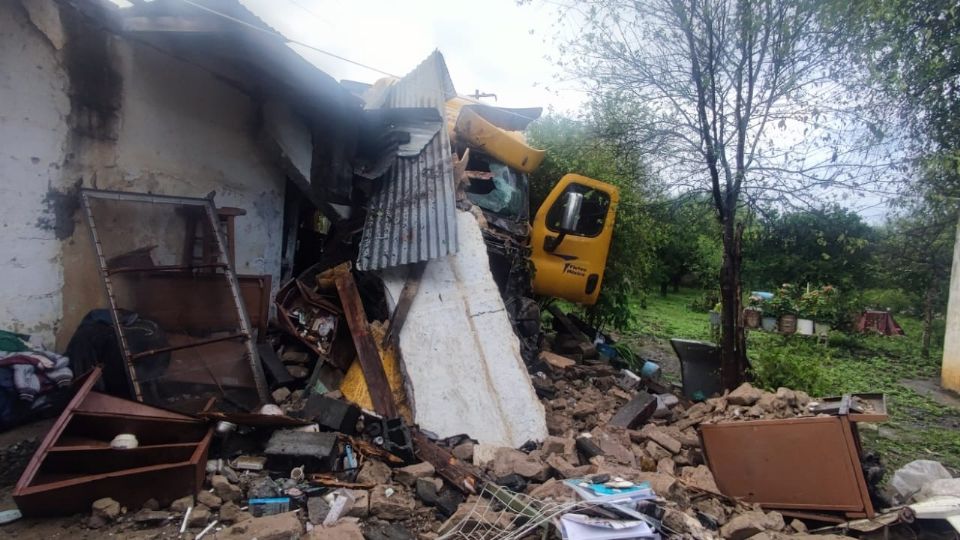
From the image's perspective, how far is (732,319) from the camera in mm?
6289

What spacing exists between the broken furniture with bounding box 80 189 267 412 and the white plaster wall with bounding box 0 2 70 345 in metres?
0.32

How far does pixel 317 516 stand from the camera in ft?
10.6

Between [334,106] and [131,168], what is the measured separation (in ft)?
6.07

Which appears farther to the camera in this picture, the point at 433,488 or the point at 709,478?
the point at 709,478

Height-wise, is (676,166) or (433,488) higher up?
(676,166)

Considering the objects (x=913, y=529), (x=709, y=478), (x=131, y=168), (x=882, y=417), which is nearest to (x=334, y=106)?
(x=131, y=168)

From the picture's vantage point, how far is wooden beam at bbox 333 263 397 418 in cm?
461

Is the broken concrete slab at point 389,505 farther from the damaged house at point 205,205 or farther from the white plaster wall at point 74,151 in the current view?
the white plaster wall at point 74,151

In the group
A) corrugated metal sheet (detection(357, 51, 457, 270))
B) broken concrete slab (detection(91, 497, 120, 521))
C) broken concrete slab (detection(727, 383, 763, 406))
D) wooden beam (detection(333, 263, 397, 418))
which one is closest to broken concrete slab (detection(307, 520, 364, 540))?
broken concrete slab (detection(91, 497, 120, 521))

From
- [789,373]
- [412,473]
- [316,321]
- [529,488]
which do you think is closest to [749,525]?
[529,488]

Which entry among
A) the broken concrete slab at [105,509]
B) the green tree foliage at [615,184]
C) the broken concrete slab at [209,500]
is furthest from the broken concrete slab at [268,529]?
the green tree foliage at [615,184]

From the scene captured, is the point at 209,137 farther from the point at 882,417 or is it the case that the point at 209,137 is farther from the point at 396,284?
the point at 882,417

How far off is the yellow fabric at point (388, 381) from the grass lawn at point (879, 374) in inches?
155

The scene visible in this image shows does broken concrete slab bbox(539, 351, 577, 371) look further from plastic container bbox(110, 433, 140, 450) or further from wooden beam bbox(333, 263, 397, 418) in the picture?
plastic container bbox(110, 433, 140, 450)
